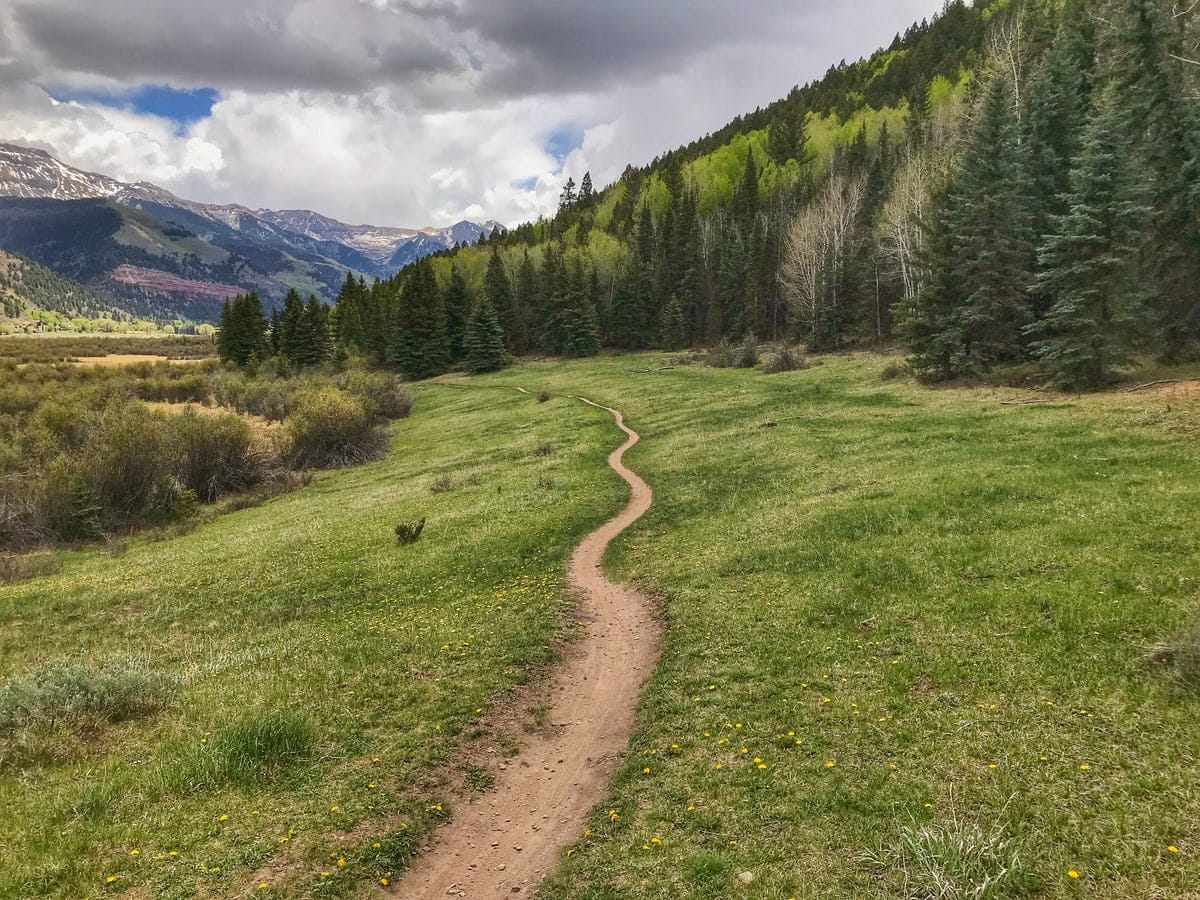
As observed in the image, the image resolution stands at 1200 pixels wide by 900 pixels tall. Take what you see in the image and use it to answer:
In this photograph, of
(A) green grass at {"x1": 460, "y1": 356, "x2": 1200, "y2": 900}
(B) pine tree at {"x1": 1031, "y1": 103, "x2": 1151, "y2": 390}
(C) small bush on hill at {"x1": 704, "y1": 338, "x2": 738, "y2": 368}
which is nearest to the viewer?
(A) green grass at {"x1": 460, "y1": 356, "x2": 1200, "y2": 900}

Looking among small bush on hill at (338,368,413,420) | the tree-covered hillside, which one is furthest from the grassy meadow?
small bush on hill at (338,368,413,420)

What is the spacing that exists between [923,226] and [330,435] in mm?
47919

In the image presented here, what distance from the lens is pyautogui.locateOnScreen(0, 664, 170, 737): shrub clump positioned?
35.7 ft

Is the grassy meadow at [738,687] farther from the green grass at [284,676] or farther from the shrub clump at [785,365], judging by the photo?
the shrub clump at [785,365]

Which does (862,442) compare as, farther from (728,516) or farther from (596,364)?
(596,364)

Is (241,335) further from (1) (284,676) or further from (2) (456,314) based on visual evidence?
(1) (284,676)

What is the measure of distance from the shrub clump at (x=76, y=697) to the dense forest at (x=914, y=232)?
27.6 metres

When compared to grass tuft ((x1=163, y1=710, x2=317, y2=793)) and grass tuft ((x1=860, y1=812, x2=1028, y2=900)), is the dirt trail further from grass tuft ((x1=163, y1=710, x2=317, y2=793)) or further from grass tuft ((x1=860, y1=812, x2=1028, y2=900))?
grass tuft ((x1=860, y1=812, x2=1028, y2=900))

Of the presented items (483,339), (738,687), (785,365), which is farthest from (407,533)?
(483,339)

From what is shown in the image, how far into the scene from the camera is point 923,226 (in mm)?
40969

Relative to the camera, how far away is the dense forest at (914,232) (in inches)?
1249

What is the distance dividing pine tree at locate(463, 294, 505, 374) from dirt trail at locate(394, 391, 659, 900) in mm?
87706

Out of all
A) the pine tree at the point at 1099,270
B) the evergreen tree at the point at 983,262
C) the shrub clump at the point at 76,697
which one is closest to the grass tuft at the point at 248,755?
the shrub clump at the point at 76,697

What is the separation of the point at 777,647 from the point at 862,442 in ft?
58.6
